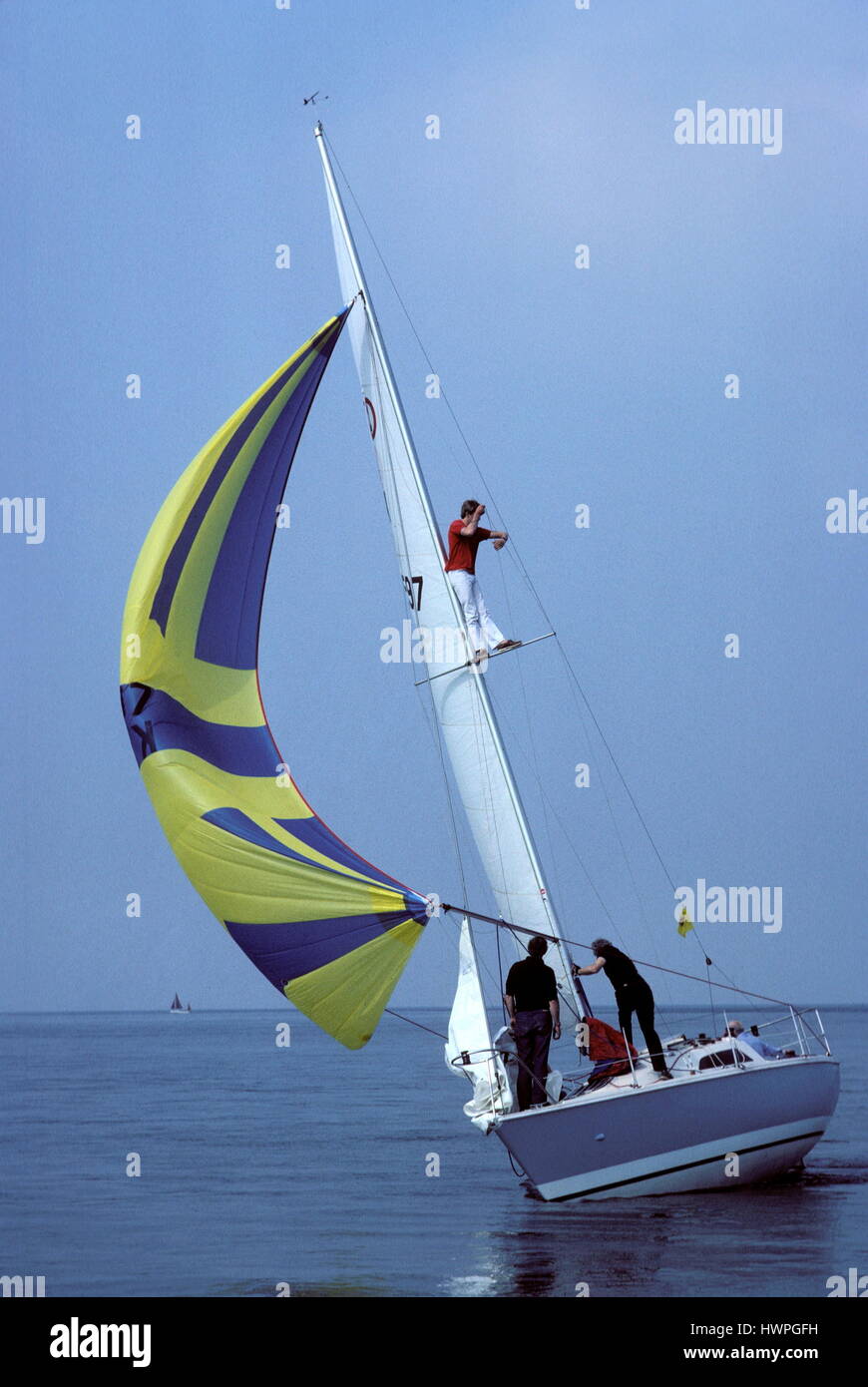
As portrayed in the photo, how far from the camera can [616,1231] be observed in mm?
11383

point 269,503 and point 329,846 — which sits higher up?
point 269,503

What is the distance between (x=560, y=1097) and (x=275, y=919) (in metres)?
2.40

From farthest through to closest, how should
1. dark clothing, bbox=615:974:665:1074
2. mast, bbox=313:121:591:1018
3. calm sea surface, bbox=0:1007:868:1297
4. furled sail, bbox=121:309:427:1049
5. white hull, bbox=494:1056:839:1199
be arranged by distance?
mast, bbox=313:121:591:1018 → dark clothing, bbox=615:974:665:1074 → white hull, bbox=494:1056:839:1199 → furled sail, bbox=121:309:427:1049 → calm sea surface, bbox=0:1007:868:1297

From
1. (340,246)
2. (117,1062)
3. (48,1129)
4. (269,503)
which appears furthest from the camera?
(117,1062)

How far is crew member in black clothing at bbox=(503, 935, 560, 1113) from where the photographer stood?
12086mm

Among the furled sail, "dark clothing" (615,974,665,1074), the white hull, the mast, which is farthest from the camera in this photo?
the mast

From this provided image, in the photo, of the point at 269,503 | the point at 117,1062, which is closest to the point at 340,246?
the point at 269,503

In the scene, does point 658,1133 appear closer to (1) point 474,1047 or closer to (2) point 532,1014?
(2) point 532,1014

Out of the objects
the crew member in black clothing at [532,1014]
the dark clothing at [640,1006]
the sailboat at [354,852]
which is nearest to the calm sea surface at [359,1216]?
the sailboat at [354,852]

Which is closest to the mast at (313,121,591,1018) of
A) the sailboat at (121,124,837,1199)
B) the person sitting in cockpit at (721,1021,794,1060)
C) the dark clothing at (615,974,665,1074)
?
the sailboat at (121,124,837,1199)

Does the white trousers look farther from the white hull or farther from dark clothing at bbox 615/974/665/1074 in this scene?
the white hull

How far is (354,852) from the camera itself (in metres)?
11.9
